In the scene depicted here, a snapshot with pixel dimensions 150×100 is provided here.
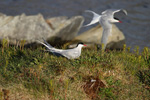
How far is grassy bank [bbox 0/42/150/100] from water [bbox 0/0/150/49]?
7221 mm

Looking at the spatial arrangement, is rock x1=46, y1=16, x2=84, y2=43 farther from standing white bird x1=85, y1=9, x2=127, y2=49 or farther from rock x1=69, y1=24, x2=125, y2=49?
standing white bird x1=85, y1=9, x2=127, y2=49

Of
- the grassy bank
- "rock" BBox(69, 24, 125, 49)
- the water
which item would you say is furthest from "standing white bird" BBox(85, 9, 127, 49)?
the water

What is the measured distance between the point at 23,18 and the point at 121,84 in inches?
252

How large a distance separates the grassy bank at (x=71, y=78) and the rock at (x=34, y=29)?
4.72m

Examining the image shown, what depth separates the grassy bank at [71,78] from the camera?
448 centimetres

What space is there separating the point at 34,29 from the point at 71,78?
230 inches

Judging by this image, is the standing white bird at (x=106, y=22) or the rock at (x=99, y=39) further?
the rock at (x=99, y=39)

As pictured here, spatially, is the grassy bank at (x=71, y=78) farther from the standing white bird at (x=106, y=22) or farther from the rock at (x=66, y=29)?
the rock at (x=66, y=29)

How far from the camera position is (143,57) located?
20.0 ft

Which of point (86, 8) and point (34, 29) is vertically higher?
point (34, 29)

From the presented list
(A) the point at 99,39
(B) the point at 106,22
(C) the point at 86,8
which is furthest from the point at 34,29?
(C) the point at 86,8

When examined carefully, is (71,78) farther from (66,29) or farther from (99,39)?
(66,29)

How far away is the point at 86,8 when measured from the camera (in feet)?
50.9

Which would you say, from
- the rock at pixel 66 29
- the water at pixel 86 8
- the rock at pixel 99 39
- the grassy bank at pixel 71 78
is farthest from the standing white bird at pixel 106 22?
the water at pixel 86 8
